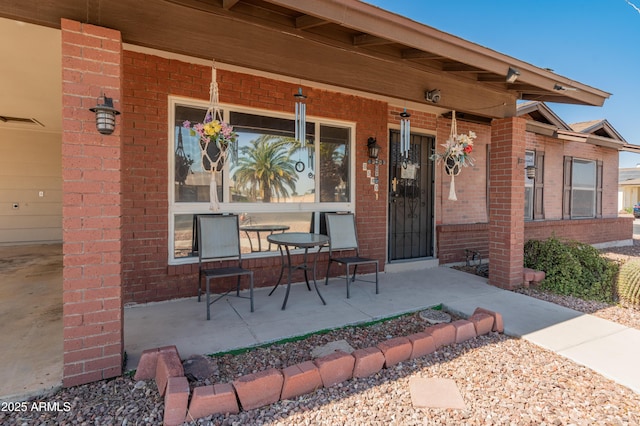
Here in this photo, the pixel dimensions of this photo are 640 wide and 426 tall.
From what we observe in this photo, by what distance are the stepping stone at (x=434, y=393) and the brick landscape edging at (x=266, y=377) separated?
0.26m

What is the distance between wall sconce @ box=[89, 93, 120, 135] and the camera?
208 cm

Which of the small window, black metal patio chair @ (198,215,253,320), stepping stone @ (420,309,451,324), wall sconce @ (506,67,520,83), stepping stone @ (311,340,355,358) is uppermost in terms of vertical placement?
wall sconce @ (506,67,520,83)

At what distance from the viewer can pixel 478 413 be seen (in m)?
1.97

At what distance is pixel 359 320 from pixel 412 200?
119 inches

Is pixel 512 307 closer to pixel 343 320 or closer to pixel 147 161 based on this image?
pixel 343 320

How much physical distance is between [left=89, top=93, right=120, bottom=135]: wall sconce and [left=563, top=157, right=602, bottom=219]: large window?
31.0 feet

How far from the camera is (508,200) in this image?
176 inches

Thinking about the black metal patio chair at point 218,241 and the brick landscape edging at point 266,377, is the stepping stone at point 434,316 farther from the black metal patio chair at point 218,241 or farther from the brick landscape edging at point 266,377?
the black metal patio chair at point 218,241

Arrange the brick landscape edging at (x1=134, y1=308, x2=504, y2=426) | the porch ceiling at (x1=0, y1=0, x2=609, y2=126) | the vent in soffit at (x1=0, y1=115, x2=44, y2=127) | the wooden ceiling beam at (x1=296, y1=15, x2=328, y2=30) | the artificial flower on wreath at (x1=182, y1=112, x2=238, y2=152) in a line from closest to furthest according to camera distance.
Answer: the brick landscape edging at (x1=134, y1=308, x2=504, y2=426) < the porch ceiling at (x1=0, y1=0, x2=609, y2=126) < the wooden ceiling beam at (x1=296, y1=15, x2=328, y2=30) < the artificial flower on wreath at (x1=182, y1=112, x2=238, y2=152) < the vent in soffit at (x1=0, y1=115, x2=44, y2=127)

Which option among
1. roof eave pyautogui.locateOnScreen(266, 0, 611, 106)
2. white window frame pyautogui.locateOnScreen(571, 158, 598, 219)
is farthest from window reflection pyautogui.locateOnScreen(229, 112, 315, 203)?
white window frame pyautogui.locateOnScreen(571, 158, 598, 219)

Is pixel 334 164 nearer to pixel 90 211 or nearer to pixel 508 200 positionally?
pixel 508 200

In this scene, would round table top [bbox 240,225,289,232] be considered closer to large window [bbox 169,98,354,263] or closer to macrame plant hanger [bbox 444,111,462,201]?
large window [bbox 169,98,354,263]

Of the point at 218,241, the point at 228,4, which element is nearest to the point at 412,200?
the point at 218,241

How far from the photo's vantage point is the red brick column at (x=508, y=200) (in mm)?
4434
